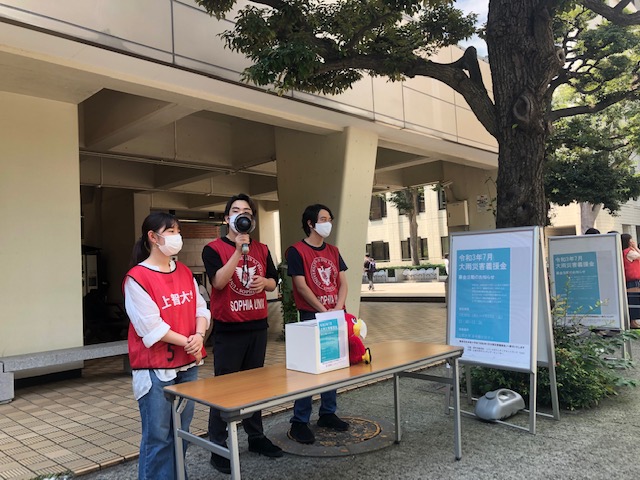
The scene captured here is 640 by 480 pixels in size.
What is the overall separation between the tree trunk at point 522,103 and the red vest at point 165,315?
3.31 m

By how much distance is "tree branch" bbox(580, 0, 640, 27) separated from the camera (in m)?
5.20

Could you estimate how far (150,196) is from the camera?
1287 cm

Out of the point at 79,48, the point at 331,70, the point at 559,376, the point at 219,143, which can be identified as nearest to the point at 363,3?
the point at 331,70

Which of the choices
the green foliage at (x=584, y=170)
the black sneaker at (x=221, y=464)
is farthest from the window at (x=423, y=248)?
the black sneaker at (x=221, y=464)

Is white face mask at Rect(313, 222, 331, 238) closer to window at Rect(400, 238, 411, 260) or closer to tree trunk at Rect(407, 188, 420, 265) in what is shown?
tree trunk at Rect(407, 188, 420, 265)

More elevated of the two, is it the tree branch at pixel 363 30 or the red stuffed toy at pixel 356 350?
the tree branch at pixel 363 30

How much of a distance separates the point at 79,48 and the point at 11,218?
7.03 ft

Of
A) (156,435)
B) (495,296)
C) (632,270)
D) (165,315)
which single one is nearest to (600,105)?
(632,270)

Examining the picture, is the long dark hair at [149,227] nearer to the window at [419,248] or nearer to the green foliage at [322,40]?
the green foliage at [322,40]

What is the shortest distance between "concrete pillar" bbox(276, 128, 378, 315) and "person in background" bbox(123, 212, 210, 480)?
5.07m

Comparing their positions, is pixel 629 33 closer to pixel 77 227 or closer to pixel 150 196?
pixel 77 227

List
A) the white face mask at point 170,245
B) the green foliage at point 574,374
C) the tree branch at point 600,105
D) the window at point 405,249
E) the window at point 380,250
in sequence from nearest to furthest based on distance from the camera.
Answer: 1. the white face mask at point 170,245
2. the green foliage at point 574,374
3. the tree branch at point 600,105
4. the window at point 405,249
5. the window at point 380,250

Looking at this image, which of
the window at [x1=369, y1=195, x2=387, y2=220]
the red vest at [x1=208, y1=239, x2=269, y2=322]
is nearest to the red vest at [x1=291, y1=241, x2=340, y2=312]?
the red vest at [x1=208, y1=239, x2=269, y2=322]

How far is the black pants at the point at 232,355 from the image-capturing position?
313 cm
